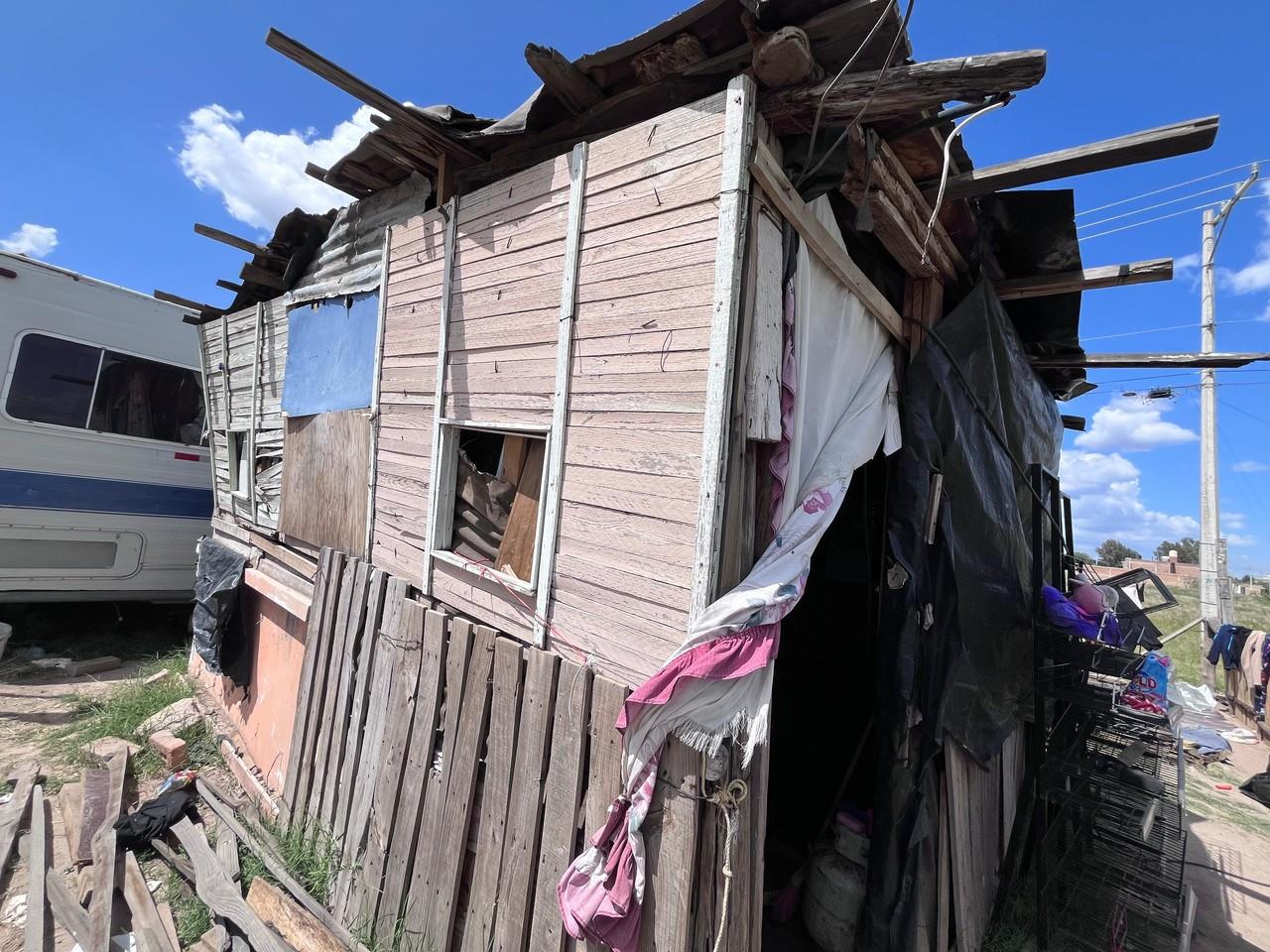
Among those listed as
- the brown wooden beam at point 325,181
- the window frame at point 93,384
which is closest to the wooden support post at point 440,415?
the brown wooden beam at point 325,181

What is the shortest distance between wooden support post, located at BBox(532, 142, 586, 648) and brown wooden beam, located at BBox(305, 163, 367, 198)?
123 inches

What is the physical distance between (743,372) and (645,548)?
841 mm

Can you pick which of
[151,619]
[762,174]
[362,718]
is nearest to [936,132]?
[762,174]

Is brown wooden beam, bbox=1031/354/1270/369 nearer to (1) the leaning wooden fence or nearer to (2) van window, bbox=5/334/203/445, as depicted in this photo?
(1) the leaning wooden fence

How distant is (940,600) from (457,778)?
2815 millimetres

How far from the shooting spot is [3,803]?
4758mm

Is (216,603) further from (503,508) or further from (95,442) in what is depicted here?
(503,508)

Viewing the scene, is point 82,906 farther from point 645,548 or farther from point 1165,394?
point 1165,394

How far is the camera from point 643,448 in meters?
2.43

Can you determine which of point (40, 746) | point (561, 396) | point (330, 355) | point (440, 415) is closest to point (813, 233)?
point (561, 396)

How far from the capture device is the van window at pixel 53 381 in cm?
686

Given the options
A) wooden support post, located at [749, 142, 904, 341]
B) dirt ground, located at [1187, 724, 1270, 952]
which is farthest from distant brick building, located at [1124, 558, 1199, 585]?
wooden support post, located at [749, 142, 904, 341]

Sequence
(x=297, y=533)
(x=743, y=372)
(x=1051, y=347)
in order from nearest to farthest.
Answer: (x=743, y=372) → (x=1051, y=347) → (x=297, y=533)

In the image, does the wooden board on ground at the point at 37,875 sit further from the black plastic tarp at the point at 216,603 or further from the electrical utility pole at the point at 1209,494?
the electrical utility pole at the point at 1209,494
